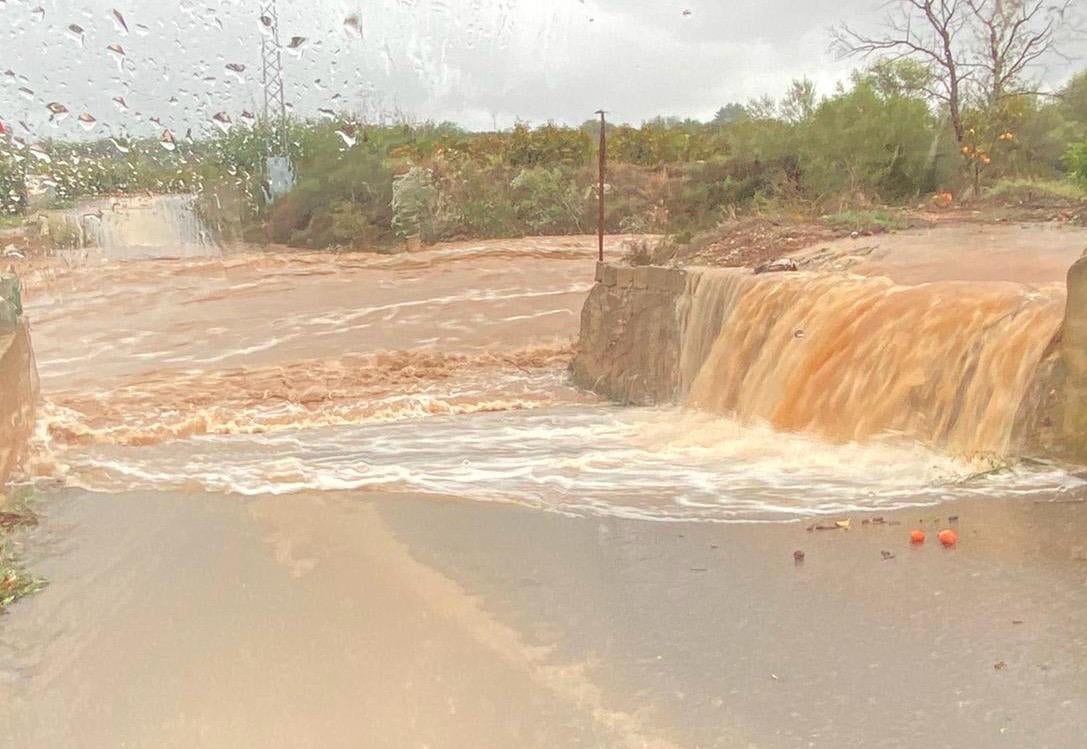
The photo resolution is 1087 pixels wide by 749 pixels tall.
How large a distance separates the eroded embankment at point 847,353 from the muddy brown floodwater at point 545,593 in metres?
0.20

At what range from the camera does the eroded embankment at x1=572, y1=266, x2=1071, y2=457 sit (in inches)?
236

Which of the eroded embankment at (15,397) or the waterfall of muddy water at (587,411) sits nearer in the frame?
the waterfall of muddy water at (587,411)

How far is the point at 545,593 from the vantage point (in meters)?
4.18

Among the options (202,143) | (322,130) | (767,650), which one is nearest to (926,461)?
(767,650)

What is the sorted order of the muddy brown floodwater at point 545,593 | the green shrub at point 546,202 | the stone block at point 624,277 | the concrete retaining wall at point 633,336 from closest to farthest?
1. the muddy brown floodwater at point 545,593
2. the concrete retaining wall at point 633,336
3. the stone block at point 624,277
4. the green shrub at point 546,202

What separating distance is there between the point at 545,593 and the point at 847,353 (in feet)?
13.2

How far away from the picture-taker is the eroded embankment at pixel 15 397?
22.9 feet

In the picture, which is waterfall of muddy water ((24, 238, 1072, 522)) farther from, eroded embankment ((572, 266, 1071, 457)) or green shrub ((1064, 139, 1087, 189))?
green shrub ((1064, 139, 1087, 189))

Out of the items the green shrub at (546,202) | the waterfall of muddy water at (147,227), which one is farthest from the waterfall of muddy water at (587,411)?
the green shrub at (546,202)

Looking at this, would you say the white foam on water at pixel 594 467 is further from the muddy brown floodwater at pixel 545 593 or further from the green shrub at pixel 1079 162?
the green shrub at pixel 1079 162

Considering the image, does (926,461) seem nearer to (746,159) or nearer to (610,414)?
(610,414)

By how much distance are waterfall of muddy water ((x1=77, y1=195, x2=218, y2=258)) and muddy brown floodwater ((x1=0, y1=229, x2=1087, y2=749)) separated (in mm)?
19106

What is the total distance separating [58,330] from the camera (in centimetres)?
1789

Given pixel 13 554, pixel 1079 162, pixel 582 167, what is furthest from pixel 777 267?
pixel 582 167
